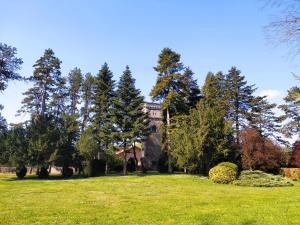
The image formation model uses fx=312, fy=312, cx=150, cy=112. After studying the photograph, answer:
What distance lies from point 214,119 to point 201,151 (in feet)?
11.7

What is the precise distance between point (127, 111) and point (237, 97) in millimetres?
17513

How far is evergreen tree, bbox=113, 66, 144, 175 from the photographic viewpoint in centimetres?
3497

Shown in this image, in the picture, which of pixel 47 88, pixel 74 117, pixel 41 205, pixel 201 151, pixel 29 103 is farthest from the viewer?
pixel 29 103

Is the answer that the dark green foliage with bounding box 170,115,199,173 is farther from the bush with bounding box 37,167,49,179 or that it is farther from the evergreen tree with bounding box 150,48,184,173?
the bush with bounding box 37,167,49,179

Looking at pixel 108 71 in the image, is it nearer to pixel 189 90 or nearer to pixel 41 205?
pixel 189 90

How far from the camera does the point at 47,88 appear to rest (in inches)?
1810

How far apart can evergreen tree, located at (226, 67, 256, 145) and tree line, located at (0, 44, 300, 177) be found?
0.14 meters

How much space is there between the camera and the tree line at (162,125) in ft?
99.4

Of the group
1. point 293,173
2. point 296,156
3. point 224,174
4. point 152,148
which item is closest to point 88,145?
point 152,148

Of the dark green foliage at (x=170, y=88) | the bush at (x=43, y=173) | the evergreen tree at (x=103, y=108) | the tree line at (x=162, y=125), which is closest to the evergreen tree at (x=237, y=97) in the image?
the tree line at (x=162, y=125)

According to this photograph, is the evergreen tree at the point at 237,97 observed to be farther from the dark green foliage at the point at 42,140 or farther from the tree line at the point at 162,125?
the dark green foliage at the point at 42,140

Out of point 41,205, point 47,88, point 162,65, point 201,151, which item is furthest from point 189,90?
point 41,205

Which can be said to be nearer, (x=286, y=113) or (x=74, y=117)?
(x=74, y=117)

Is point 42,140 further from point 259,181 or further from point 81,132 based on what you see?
point 259,181
